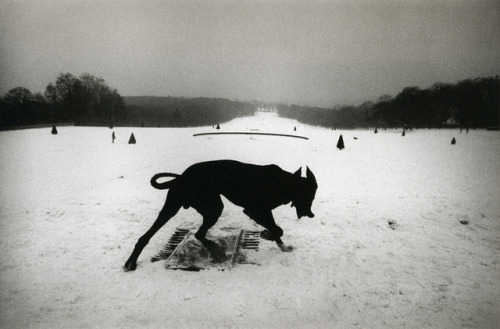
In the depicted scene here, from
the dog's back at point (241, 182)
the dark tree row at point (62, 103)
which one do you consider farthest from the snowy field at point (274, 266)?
the dark tree row at point (62, 103)

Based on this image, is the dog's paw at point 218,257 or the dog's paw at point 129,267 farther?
the dog's paw at point 218,257

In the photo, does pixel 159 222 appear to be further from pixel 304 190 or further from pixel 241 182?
pixel 304 190

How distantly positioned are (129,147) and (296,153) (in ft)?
42.4

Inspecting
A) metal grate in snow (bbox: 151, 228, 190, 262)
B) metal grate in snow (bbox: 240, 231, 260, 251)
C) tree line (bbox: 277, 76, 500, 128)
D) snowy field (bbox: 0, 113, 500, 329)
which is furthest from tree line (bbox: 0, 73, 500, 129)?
metal grate in snow (bbox: 240, 231, 260, 251)

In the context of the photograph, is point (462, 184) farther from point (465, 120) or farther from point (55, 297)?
point (465, 120)

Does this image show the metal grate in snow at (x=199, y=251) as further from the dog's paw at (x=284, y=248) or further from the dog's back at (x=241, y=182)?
the dog's back at (x=241, y=182)

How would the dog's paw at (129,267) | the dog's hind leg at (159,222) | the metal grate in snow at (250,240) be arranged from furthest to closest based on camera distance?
the metal grate in snow at (250,240)
the dog's paw at (129,267)
the dog's hind leg at (159,222)

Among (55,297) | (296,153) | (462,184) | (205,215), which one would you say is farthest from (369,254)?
(296,153)

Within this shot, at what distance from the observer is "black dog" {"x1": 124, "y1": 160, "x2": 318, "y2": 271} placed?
476 centimetres

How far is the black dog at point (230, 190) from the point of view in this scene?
4.76 meters

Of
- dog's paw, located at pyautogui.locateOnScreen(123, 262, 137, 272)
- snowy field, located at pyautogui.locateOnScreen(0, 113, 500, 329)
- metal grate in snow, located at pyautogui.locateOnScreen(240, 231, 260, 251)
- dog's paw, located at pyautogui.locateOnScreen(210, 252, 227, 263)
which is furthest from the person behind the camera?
metal grate in snow, located at pyautogui.locateOnScreen(240, 231, 260, 251)

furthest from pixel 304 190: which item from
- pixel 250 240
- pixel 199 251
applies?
pixel 199 251

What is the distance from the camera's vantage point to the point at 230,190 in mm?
4965

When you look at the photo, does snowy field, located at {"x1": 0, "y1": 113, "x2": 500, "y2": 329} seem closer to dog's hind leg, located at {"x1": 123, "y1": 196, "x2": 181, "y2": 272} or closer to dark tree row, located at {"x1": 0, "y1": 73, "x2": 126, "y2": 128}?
dog's hind leg, located at {"x1": 123, "y1": 196, "x2": 181, "y2": 272}
